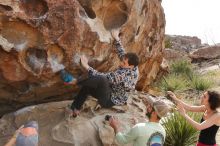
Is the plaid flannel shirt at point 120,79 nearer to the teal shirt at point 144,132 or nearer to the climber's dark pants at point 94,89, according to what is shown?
the climber's dark pants at point 94,89

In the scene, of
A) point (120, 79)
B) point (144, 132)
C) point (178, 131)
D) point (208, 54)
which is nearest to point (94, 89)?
point (120, 79)

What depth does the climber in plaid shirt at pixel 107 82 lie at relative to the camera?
22.5 feet

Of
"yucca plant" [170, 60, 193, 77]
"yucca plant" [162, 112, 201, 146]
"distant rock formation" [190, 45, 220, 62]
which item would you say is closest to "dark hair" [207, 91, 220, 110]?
"yucca plant" [162, 112, 201, 146]

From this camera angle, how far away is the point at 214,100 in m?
5.50

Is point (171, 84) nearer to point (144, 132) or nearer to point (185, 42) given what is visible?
point (144, 132)

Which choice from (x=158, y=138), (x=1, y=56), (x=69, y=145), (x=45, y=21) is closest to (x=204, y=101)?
(x=158, y=138)

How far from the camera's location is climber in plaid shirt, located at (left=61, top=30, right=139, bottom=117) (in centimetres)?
684

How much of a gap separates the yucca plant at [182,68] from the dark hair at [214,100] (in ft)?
46.0

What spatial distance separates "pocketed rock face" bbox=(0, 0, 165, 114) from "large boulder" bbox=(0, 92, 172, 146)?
0.37m

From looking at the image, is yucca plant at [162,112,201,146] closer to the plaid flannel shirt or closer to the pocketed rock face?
the plaid flannel shirt

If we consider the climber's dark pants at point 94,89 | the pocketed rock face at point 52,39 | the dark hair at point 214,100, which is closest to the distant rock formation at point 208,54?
the pocketed rock face at point 52,39

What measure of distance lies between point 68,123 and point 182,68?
1348 cm

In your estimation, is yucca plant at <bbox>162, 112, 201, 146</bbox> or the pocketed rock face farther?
yucca plant at <bbox>162, 112, 201, 146</bbox>

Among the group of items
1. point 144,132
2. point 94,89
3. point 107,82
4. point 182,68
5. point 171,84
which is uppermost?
point 107,82
